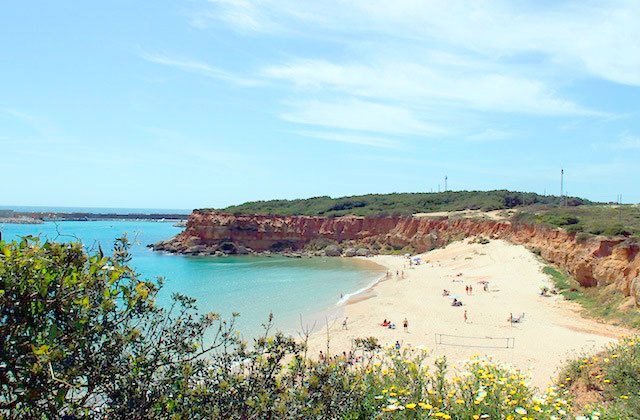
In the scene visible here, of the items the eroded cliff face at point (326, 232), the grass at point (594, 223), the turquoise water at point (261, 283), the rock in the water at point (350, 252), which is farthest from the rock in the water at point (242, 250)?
the grass at point (594, 223)

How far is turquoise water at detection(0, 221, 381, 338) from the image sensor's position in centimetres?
2933

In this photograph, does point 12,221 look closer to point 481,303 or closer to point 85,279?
point 481,303

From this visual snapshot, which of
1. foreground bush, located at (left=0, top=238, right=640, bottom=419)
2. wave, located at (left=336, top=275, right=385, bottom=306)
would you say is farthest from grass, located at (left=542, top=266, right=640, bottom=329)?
foreground bush, located at (left=0, top=238, right=640, bottom=419)

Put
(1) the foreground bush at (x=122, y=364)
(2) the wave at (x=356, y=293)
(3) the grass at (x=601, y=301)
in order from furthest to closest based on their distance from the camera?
(2) the wave at (x=356, y=293) < (3) the grass at (x=601, y=301) < (1) the foreground bush at (x=122, y=364)

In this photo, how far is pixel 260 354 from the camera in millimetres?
4055

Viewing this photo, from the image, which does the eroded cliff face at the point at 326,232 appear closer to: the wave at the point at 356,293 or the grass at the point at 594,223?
the grass at the point at 594,223

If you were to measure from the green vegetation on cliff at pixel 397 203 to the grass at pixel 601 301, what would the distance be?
37.9m

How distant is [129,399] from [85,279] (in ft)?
2.74

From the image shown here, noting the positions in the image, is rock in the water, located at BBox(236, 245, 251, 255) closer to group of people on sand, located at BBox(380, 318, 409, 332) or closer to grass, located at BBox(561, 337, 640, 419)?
group of people on sand, located at BBox(380, 318, 409, 332)

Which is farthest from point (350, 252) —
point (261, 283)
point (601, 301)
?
point (601, 301)

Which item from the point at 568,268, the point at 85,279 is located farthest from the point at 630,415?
the point at 568,268

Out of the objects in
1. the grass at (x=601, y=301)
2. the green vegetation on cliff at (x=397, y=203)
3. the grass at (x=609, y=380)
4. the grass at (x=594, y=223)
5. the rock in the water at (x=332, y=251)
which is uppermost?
the green vegetation on cliff at (x=397, y=203)

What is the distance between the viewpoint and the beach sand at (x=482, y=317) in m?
19.0

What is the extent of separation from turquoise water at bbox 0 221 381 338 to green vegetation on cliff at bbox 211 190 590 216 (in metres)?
13.9
